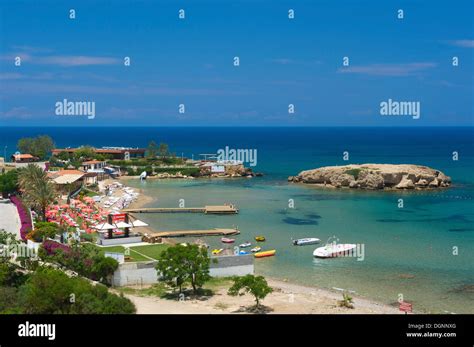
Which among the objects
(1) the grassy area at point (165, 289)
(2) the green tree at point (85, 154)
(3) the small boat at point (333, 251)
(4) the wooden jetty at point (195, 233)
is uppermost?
(2) the green tree at point (85, 154)

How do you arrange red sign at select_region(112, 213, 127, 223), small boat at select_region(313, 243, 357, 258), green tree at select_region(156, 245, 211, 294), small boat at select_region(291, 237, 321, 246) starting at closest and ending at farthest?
green tree at select_region(156, 245, 211, 294), small boat at select_region(313, 243, 357, 258), red sign at select_region(112, 213, 127, 223), small boat at select_region(291, 237, 321, 246)

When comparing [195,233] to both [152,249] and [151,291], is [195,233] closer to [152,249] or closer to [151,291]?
[152,249]

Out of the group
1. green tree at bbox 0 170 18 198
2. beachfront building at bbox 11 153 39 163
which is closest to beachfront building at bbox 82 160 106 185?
beachfront building at bbox 11 153 39 163

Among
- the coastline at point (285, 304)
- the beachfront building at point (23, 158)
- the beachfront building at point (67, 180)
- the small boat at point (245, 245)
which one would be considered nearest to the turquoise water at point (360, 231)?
the small boat at point (245, 245)

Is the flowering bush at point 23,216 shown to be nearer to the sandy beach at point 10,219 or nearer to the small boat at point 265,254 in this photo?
the sandy beach at point 10,219

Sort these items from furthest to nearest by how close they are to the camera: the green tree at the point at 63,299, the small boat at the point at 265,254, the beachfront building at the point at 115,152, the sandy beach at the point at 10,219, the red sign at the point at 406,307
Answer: the beachfront building at the point at 115,152 → the sandy beach at the point at 10,219 → the small boat at the point at 265,254 → the red sign at the point at 406,307 → the green tree at the point at 63,299

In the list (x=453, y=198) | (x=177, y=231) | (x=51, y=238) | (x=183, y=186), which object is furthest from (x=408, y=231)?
(x=183, y=186)

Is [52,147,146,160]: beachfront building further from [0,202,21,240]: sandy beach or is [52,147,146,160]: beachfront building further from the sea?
[0,202,21,240]: sandy beach
